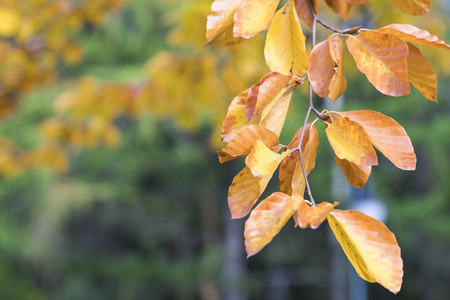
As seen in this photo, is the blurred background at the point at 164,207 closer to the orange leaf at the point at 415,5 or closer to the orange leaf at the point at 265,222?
the orange leaf at the point at 415,5

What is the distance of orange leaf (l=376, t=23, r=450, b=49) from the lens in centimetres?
33

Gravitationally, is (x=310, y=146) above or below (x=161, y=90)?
above

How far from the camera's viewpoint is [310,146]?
1.19 feet

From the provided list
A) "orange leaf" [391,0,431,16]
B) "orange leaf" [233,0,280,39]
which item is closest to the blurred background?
"orange leaf" [391,0,431,16]

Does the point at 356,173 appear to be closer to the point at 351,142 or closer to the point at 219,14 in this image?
the point at 351,142

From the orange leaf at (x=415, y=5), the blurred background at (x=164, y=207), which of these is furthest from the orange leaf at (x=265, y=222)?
the blurred background at (x=164, y=207)

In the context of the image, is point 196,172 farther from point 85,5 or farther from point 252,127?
point 252,127

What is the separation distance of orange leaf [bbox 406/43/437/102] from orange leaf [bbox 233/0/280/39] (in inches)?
5.1

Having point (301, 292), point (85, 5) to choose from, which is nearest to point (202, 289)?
point (301, 292)

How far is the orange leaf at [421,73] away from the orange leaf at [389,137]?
0.22 feet

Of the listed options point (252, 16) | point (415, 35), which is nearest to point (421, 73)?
point (415, 35)

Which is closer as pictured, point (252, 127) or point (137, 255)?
point (252, 127)

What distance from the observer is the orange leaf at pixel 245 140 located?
323mm

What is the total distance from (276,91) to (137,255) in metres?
6.28
